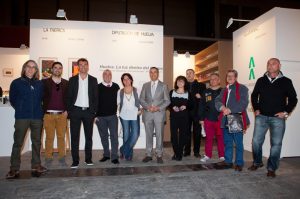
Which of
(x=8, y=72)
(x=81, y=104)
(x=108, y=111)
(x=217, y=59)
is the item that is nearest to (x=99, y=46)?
(x=108, y=111)

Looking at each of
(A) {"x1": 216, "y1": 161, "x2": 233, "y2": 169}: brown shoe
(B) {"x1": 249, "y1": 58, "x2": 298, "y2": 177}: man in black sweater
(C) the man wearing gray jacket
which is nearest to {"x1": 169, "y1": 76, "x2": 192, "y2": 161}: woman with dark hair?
(C) the man wearing gray jacket

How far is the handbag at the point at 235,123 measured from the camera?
156 inches

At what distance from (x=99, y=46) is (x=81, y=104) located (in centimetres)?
198

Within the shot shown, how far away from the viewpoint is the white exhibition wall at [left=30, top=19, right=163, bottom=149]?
18.2 ft

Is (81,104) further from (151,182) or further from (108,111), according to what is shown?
(151,182)

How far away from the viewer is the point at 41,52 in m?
5.54

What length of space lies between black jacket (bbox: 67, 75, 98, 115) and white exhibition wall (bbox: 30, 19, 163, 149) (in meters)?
1.37

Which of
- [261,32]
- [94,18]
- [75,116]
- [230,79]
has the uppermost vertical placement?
[94,18]

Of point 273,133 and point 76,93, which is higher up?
point 76,93

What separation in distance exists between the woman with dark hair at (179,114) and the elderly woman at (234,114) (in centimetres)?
58

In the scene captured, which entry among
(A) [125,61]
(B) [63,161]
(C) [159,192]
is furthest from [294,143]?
(B) [63,161]

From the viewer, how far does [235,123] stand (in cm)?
399

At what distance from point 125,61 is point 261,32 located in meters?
2.78

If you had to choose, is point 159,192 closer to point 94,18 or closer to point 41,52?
point 41,52
